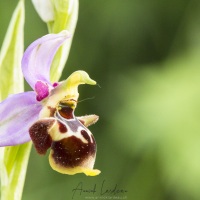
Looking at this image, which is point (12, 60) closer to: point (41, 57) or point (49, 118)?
point (41, 57)

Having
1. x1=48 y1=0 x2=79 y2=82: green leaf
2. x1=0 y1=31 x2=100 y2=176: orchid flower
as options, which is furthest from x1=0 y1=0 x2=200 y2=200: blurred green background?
x1=0 y1=31 x2=100 y2=176: orchid flower

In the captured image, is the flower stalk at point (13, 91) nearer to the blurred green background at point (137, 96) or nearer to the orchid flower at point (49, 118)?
the orchid flower at point (49, 118)

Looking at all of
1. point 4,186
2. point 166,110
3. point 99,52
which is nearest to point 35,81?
point 4,186

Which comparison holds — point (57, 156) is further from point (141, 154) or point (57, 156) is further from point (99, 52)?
point (99, 52)

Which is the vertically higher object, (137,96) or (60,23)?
(60,23)

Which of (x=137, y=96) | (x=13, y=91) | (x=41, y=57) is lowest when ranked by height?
(x=137, y=96)

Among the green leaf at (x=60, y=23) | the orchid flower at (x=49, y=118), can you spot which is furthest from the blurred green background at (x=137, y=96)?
the orchid flower at (x=49, y=118)

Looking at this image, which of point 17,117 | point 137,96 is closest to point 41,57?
point 17,117
